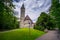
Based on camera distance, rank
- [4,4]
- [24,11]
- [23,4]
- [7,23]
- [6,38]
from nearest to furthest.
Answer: [4,4] → [6,38] → [7,23] → [23,4] → [24,11]

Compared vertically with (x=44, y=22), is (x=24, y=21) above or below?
above

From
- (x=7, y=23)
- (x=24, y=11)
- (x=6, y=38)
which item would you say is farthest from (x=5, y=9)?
(x=24, y=11)

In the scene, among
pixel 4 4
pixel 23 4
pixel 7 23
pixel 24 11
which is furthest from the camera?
pixel 24 11

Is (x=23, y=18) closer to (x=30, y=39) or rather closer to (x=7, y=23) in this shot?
(x=7, y=23)

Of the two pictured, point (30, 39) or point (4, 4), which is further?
point (30, 39)

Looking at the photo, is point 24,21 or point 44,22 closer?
point 24,21

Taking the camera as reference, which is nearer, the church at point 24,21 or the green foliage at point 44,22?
the church at point 24,21

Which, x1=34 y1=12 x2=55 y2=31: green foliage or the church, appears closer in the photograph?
the church

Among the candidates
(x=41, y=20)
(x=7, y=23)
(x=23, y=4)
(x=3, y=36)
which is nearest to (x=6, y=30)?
(x=7, y=23)

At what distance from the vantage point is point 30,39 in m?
16.5

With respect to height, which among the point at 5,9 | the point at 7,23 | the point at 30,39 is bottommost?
the point at 30,39

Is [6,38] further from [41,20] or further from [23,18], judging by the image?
[41,20]

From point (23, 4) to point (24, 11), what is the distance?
2053 mm

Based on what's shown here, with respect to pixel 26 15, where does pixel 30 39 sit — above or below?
below
